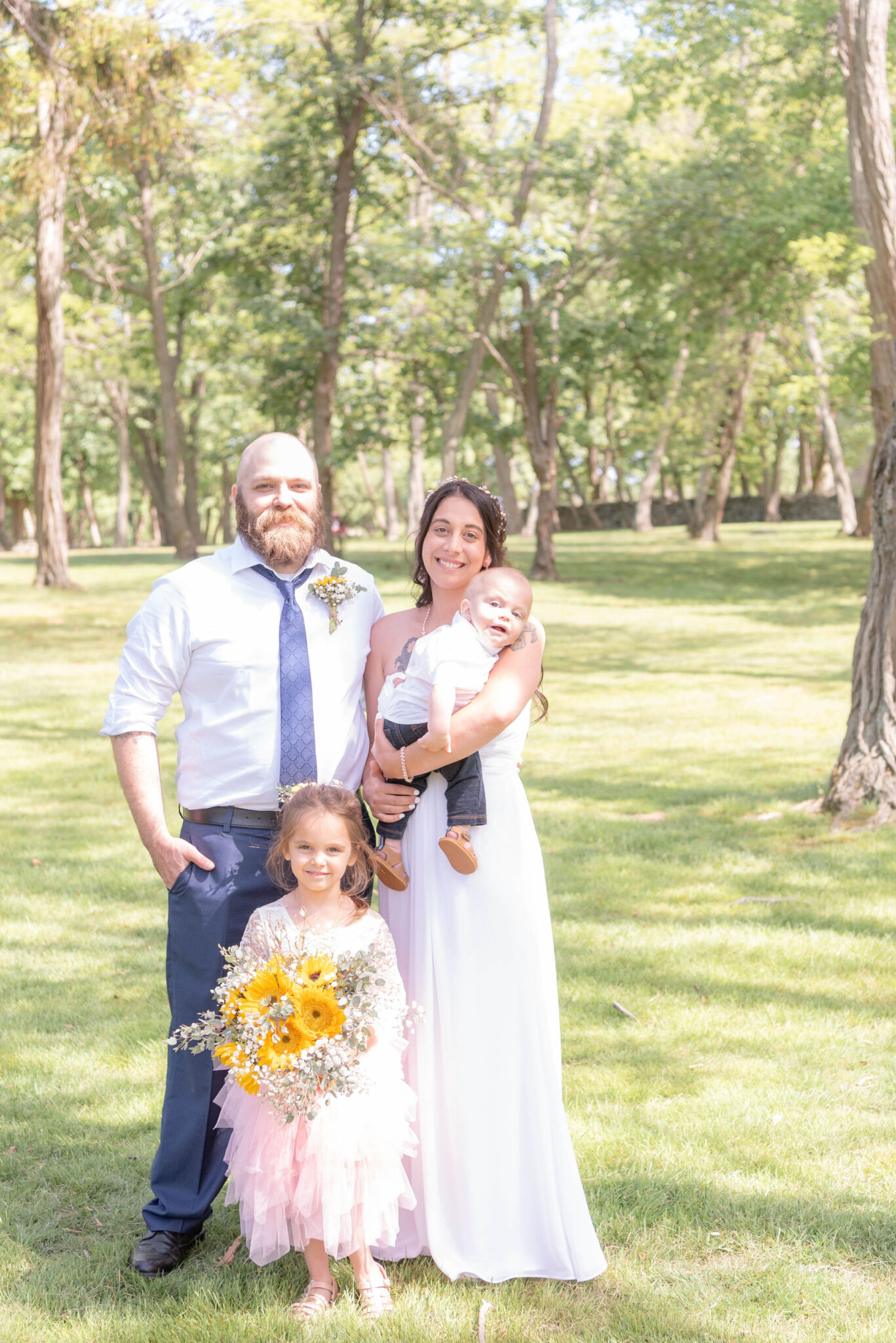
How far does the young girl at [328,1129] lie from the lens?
10.5 feet

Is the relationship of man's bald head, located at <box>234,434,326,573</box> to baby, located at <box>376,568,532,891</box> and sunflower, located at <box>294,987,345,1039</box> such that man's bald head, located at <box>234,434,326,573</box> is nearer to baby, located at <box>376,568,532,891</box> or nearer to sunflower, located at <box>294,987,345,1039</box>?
baby, located at <box>376,568,532,891</box>

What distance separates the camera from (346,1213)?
3.24 metres

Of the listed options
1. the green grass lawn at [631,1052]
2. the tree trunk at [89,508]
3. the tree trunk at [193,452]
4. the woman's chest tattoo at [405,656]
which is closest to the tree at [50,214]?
the green grass lawn at [631,1052]

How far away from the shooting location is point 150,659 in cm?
349

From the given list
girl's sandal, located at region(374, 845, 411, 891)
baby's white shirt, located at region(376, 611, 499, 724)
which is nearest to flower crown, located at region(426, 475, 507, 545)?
baby's white shirt, located at region(376, 611, 499, 724)

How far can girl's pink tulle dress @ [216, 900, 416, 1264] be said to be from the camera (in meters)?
3.21

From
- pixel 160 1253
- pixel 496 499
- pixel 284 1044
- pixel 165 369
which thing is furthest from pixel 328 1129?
pixel 165 369

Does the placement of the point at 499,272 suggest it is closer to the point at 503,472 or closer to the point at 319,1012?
the point at 503,472

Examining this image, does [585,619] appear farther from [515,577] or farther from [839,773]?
[515,577]

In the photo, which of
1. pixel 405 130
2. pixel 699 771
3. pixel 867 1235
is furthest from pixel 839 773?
pixel 405 130

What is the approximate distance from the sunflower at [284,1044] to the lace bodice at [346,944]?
0.18 metres

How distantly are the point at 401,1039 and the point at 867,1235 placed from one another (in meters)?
1.57

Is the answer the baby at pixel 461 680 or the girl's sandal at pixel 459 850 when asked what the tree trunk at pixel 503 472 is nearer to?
the baby at pixel 461 680

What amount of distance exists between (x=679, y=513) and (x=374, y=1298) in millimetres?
50274
